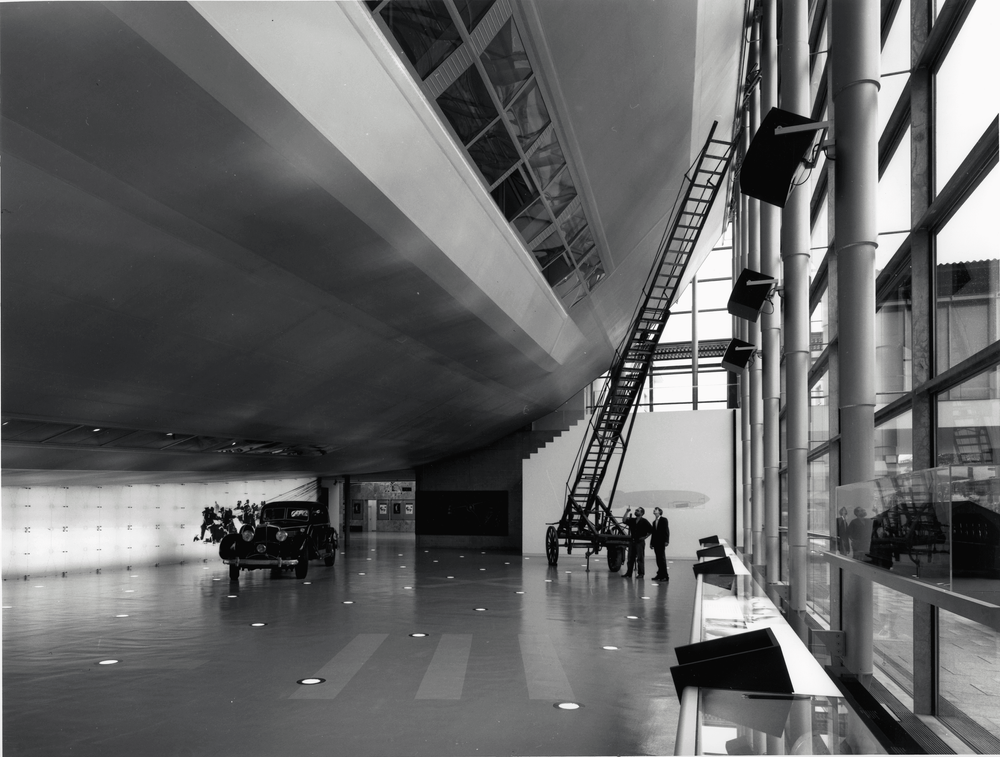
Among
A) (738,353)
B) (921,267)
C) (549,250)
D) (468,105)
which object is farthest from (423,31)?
(738,353)

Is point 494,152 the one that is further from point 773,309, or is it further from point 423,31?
point 773,309

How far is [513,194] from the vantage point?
35.7 ft

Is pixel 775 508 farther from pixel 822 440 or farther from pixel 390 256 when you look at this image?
pixel 390 256

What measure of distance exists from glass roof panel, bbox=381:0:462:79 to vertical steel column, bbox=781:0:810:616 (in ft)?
13.1

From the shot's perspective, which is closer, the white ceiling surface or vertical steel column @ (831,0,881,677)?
the white ceiling surface

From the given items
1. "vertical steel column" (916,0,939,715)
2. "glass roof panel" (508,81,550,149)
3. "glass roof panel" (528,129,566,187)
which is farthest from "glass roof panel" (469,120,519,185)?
"vertical steel column" (916,0,939,715)

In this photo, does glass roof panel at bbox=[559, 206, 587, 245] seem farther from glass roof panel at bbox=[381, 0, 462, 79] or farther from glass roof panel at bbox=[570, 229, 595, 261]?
glass roof panel at bbox=[381, 0, 462, 79]

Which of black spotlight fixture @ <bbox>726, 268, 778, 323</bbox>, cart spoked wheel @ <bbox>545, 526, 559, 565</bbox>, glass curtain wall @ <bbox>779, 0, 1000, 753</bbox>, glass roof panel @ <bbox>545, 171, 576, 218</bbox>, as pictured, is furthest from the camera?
cart spoked wheel @ <bbox>545, 526, 559, 565</bbox>

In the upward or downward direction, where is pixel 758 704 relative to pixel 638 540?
upward

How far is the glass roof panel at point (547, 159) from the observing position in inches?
408

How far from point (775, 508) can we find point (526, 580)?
5498 mm

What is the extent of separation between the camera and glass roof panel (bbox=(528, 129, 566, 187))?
1036 cm

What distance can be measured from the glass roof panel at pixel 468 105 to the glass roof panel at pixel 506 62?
0.17 m

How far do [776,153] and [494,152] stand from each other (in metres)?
4.55
